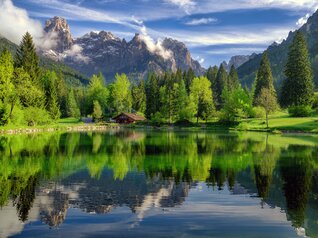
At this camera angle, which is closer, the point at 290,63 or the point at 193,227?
the point at 193,227

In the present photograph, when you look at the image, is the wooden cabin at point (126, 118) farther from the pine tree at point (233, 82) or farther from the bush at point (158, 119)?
the pine tree at point (233, 82)

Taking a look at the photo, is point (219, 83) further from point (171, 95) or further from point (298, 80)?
point (298, 80)

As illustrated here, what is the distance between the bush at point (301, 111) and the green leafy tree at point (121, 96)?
237 feet

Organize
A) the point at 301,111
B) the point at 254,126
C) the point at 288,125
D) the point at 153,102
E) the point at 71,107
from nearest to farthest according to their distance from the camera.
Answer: the point at 288,125 < the point at 254,126 < the point at 301,111 < the point at 153,102 < the point at 71,107

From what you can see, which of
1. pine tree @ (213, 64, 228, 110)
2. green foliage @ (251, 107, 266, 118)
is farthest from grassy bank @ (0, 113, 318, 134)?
pine tree @ (213, 64, 228, 110)

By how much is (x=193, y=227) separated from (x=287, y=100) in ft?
310

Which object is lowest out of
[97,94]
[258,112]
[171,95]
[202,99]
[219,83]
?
[258,112]

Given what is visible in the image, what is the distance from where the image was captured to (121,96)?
155875 millimetres

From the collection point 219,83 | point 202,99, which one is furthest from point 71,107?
point 202,99

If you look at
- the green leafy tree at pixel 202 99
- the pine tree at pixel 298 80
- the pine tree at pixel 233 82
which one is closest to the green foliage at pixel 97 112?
the green leafy tree at pixel 202 99

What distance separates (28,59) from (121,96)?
5843 centimetres

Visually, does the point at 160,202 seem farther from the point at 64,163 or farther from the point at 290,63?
the point at 290,63

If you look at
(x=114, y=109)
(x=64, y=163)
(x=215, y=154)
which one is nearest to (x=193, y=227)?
(x=64, y=163)

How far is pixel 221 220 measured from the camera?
17047mm
